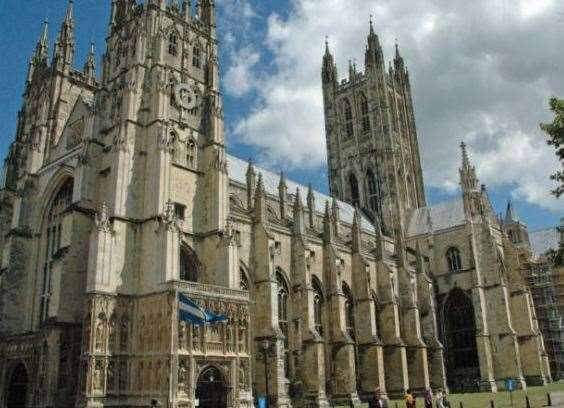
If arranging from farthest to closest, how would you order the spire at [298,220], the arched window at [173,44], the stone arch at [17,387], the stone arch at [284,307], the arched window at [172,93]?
the spire at [298,220] < the stone arch at [284,307] < the arched window at [173,44] < the arched window at [172,93] < the stone arch at [17,387]

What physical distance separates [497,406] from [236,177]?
2654 cm

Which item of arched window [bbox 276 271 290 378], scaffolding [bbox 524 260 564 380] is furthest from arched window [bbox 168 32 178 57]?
scaffolding [bbox 524 260 564 380]

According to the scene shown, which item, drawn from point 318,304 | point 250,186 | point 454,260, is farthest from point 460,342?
point 250,186

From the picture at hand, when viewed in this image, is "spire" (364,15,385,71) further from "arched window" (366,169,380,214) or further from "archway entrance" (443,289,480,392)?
"archway entrance" (443,289,480,392)

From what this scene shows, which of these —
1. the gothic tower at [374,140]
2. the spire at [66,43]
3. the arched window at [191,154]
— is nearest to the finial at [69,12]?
the spire at [66,43]

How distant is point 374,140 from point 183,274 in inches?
1627

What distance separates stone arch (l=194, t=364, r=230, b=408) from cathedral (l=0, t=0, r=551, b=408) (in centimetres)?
10

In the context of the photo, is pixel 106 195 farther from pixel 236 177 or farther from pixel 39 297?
pixel 236 177

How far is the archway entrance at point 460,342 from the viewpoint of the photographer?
53.1 m

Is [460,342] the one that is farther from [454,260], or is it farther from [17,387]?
[17,387]

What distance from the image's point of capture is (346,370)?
3922cm

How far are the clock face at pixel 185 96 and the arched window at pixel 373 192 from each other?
113 feet

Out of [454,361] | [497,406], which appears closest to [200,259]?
[497,406]

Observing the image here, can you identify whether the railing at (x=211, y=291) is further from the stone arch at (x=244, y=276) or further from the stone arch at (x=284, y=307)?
the stone arch at (x=284, y=307)
